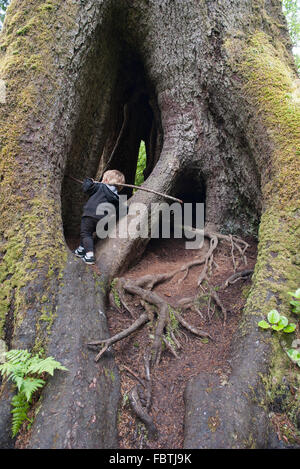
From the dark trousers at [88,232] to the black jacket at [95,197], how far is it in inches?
2.8

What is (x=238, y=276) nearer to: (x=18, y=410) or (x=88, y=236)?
(x=88, y=236)

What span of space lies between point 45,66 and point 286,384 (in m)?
4.33

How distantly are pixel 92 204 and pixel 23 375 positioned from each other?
2407 mm

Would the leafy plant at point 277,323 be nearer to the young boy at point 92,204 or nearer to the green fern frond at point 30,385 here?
the green fern frond at point 30,385

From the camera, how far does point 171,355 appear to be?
2.98 meters

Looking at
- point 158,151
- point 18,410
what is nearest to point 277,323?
point 18,410

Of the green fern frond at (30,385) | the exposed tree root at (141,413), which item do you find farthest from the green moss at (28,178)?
the exposed tree root at (141,413)

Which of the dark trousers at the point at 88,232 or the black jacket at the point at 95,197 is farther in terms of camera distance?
the black jacket at the point at 95,197

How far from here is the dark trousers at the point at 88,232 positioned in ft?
12.7

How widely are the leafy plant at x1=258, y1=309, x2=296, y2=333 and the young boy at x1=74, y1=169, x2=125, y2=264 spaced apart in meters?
2.14

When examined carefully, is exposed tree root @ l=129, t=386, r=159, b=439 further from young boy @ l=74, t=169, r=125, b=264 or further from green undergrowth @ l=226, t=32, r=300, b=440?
young boy @ l=74, t=169, r=125, b=264

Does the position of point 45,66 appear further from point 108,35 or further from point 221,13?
point 221,13

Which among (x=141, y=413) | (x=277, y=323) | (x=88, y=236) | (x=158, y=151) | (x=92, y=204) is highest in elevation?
(x=158, y=151)

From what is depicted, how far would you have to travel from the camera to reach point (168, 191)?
184 inches
